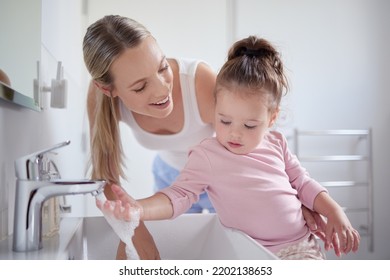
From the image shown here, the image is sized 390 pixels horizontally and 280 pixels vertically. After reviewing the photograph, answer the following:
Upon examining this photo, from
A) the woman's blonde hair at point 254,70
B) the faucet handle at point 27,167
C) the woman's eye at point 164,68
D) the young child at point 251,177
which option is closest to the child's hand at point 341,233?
the young child at point 251,177

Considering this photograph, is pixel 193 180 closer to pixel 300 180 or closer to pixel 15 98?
pixel 300 180

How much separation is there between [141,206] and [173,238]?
0.89 feet

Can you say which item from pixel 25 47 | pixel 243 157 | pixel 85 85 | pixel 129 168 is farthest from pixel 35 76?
pixel 243 157

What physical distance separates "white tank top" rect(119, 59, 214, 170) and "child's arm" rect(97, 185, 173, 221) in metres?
0.31

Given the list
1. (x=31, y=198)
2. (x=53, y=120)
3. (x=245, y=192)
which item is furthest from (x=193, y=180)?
(x=53, y=120)

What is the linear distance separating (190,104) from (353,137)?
414 mm

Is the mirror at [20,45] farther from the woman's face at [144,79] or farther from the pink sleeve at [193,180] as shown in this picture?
the pink sleeve at [193,180]

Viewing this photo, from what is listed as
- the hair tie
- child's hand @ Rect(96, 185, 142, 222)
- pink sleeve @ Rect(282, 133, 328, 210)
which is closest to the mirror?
child's hand @ Rect(96, 185, 142, 222)

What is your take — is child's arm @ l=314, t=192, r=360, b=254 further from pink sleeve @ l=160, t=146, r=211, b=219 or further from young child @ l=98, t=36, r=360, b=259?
pink sleeve @ l=160, t=146, r=211, b=219

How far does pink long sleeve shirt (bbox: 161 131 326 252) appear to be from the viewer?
90cm

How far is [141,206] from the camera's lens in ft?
2.58

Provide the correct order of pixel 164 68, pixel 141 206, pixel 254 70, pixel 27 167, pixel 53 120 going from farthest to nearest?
pixel 53 120
pixel 164 68
pixel 254 70
pixel 141 206
pixel 27 167

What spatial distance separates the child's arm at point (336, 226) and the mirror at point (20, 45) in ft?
2.08

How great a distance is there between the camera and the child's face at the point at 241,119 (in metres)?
0.87
